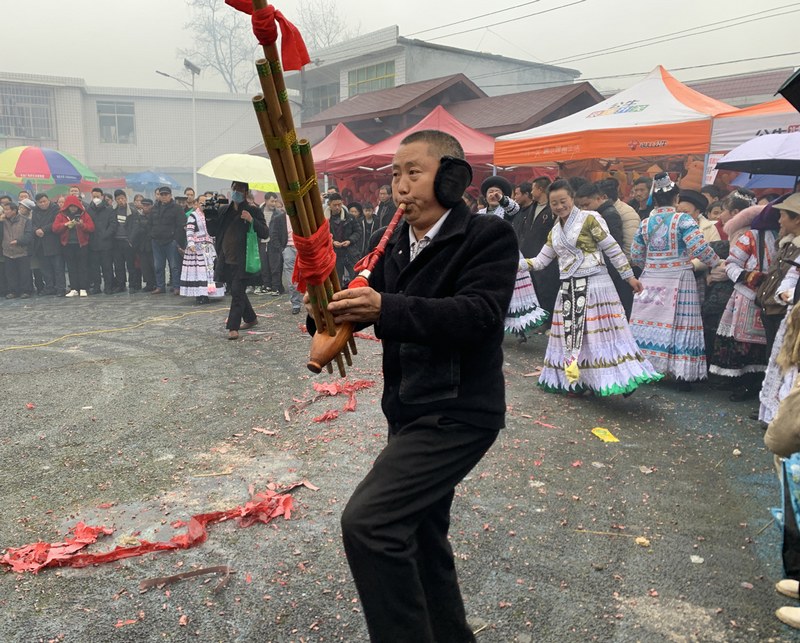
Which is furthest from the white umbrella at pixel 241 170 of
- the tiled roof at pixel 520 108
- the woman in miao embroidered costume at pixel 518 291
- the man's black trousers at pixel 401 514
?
the tiled roof at pixel 520 108

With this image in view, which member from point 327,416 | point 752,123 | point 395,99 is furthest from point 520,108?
point 327,416

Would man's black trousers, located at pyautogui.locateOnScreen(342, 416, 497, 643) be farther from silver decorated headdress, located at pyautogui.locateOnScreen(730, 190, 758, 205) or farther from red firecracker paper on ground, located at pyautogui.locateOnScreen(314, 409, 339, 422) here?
silver decorated headdress, located at pyautogui.locateOnScreen(730, 190, 758, 205)

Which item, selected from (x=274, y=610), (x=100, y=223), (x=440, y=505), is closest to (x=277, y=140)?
(x=440, y=505)

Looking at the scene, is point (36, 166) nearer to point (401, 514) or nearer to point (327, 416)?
point (327, 416)

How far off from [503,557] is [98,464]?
9.77 ft

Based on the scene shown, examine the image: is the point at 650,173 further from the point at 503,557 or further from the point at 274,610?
the point at 274,610

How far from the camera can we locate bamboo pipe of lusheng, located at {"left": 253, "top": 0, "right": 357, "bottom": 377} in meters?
1.98

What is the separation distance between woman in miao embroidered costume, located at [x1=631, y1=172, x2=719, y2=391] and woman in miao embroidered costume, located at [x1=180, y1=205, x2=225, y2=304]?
7.96 m

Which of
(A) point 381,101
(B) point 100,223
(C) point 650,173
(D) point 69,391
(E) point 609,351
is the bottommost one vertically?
(D) point 69,391

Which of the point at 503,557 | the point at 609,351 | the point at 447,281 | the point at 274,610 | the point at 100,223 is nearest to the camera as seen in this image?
the point at 447,281

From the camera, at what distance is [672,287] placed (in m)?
6.79

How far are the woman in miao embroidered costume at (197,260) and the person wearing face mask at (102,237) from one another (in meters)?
2.11

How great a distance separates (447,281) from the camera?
7.57ft

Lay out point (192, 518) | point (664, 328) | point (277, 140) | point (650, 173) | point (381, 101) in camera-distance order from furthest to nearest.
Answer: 1. point (381, 101)
2. point (650, 173)
3. point (664, 328)
4. point (192, 518)
5. point (277, 140)
